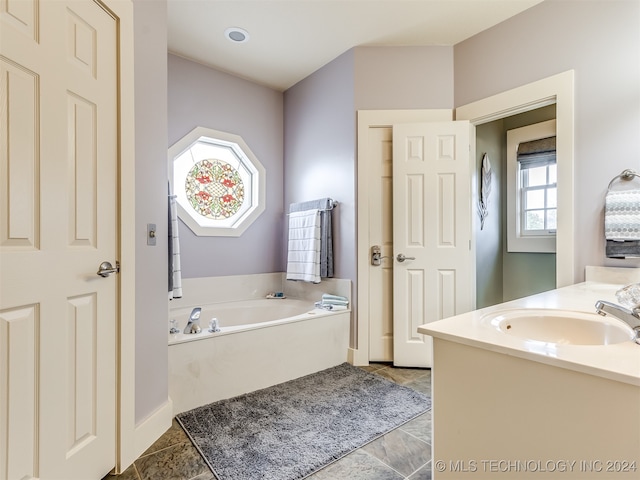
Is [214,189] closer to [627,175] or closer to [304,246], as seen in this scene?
[304,246]

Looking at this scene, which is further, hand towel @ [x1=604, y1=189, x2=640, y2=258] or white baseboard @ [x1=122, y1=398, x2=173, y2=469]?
hand towel @ [x1=604, y1=189, x2=640, y2=258]

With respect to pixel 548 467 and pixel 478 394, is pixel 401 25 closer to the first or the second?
pixel 478 394

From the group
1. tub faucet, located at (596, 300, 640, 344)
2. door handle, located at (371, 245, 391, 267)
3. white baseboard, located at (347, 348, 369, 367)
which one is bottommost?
white baseboard, located at (347, 348, 369, 367)

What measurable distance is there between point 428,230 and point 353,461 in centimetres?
169

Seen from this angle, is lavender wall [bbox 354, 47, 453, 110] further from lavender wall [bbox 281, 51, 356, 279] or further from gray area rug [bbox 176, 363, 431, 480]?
gray area rug [bbox 176, 363, 431, 480]

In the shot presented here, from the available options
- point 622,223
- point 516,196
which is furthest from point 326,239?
point 516,196

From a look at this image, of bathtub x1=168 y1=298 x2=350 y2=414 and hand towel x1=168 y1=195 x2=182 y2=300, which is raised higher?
hand towel x1=168 y1=195 x2=182 y2=300

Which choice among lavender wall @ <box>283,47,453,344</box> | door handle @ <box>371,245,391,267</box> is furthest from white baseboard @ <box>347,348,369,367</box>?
door handle @ <box>371,245,391,267</box>

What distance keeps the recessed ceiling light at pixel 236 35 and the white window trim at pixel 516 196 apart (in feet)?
9.24

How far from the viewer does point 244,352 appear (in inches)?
84.1

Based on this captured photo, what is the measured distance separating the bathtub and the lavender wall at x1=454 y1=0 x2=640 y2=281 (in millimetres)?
1755

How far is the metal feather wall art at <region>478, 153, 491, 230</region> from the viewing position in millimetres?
3344

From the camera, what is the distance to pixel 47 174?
1.12 metres

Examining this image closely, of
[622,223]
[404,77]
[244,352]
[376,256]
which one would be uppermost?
[404,77]
